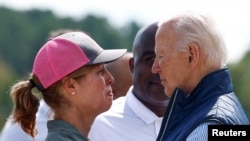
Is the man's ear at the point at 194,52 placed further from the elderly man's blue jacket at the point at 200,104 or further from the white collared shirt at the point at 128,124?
the white collared shirt at the point at 128,124

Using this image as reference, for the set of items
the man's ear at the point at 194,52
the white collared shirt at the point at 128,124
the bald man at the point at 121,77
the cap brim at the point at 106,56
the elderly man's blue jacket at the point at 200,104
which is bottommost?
the bald man at the point at 121,77

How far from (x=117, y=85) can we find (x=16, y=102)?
2120 millimetres

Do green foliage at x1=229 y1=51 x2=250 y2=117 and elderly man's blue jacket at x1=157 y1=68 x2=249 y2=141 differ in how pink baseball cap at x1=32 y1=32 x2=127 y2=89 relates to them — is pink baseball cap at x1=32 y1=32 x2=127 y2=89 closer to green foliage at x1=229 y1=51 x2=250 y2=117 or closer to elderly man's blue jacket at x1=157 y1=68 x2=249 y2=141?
elderly man's blue jacket at x1=157 y1=68 x2=249 y2=141

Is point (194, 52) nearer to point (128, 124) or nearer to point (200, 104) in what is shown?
point (200, 104)

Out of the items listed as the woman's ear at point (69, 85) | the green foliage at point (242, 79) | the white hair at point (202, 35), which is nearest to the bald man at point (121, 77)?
the woman's ear at point (69, 85)

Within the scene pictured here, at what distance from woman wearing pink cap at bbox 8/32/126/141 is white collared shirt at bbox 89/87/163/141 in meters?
0.92

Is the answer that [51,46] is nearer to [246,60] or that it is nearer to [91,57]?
[91,57]

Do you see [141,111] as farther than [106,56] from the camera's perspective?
Yes

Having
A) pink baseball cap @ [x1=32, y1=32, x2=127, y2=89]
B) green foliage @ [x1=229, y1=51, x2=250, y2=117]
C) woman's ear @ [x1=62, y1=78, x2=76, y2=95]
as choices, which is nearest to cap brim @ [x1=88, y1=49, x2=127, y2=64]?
pink baseball cap @ [x1=32, y1=32, x2=127, y2=89]

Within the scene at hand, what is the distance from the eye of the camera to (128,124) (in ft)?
18.8

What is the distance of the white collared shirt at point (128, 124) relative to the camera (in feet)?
18.5

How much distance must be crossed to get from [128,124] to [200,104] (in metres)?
1.41

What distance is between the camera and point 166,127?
442 centimetres

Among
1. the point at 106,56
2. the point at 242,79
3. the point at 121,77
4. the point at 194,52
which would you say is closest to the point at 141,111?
the point at 121,77
